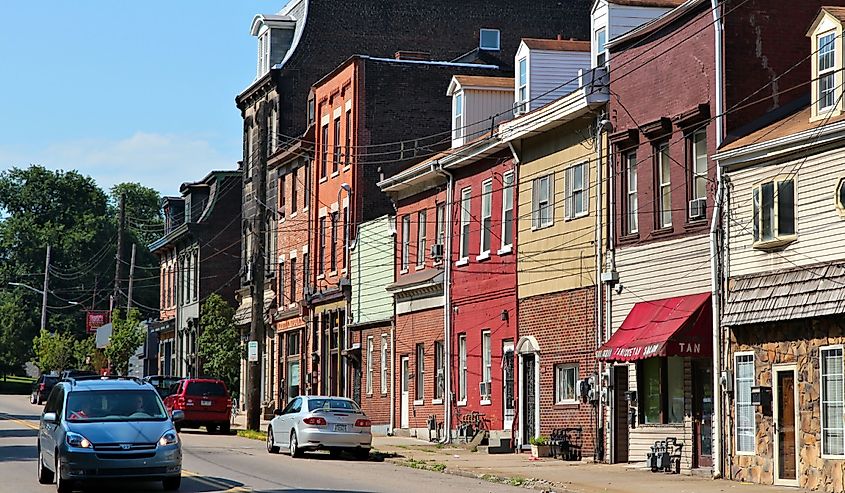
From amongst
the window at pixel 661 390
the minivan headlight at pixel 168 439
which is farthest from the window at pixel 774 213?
the minivan headlight at pixel 168 439

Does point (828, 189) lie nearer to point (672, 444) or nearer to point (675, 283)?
point (675, 283)

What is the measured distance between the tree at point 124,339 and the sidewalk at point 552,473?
42977mm

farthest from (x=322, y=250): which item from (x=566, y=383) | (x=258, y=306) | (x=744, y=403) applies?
(x=744, y=403)

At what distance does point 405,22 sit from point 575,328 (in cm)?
2873

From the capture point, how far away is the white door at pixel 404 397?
42844 mm

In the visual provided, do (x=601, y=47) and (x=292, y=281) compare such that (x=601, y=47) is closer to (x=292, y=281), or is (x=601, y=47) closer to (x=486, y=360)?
(x=486, y=360)

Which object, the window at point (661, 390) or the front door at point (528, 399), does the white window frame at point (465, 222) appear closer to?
the front door at point (528, 399)

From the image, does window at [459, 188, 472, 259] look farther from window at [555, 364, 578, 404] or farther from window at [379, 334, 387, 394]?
window at [379, 334, 387, 394]

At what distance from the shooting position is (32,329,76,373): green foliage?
92688 millimetres

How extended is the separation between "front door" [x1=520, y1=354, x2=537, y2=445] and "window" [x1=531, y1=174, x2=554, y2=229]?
320 cm

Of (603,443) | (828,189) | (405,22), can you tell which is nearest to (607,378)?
(603,443)

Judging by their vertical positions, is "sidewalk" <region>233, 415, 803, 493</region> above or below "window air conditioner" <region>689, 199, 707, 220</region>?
below

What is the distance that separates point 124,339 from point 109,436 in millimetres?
57462

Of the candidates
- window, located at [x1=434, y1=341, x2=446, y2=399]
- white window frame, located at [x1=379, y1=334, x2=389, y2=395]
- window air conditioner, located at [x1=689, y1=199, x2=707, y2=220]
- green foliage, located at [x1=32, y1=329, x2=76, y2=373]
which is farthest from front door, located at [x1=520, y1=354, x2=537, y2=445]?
green foliage, located at [x1=32, y1=329, x2=76, y2=373]
